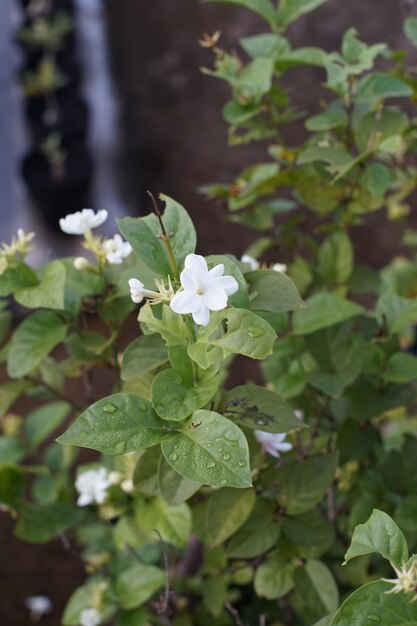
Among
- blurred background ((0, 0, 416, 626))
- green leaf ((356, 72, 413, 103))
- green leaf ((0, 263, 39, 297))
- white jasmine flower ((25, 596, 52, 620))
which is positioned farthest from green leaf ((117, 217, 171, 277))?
blurred background ((0, 0, 416, 626))

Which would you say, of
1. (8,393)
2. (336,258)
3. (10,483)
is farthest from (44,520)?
(336,258)

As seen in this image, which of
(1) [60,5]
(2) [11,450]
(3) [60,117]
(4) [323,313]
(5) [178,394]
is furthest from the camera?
(1) [60,5]

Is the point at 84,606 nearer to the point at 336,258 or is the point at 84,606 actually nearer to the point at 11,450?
the point at 11,450

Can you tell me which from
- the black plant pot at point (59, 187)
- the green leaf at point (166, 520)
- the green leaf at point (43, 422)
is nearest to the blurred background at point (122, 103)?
the black plant pot at point (59, 187)

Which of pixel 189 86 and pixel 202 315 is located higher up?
pixel 202 315

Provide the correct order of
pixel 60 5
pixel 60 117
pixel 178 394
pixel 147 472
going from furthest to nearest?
pixel 60 5 → pixel 60 117 → pixel 147 472 → pixel 178 394

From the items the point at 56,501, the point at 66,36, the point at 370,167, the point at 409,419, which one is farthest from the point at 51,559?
the point at 66,36
